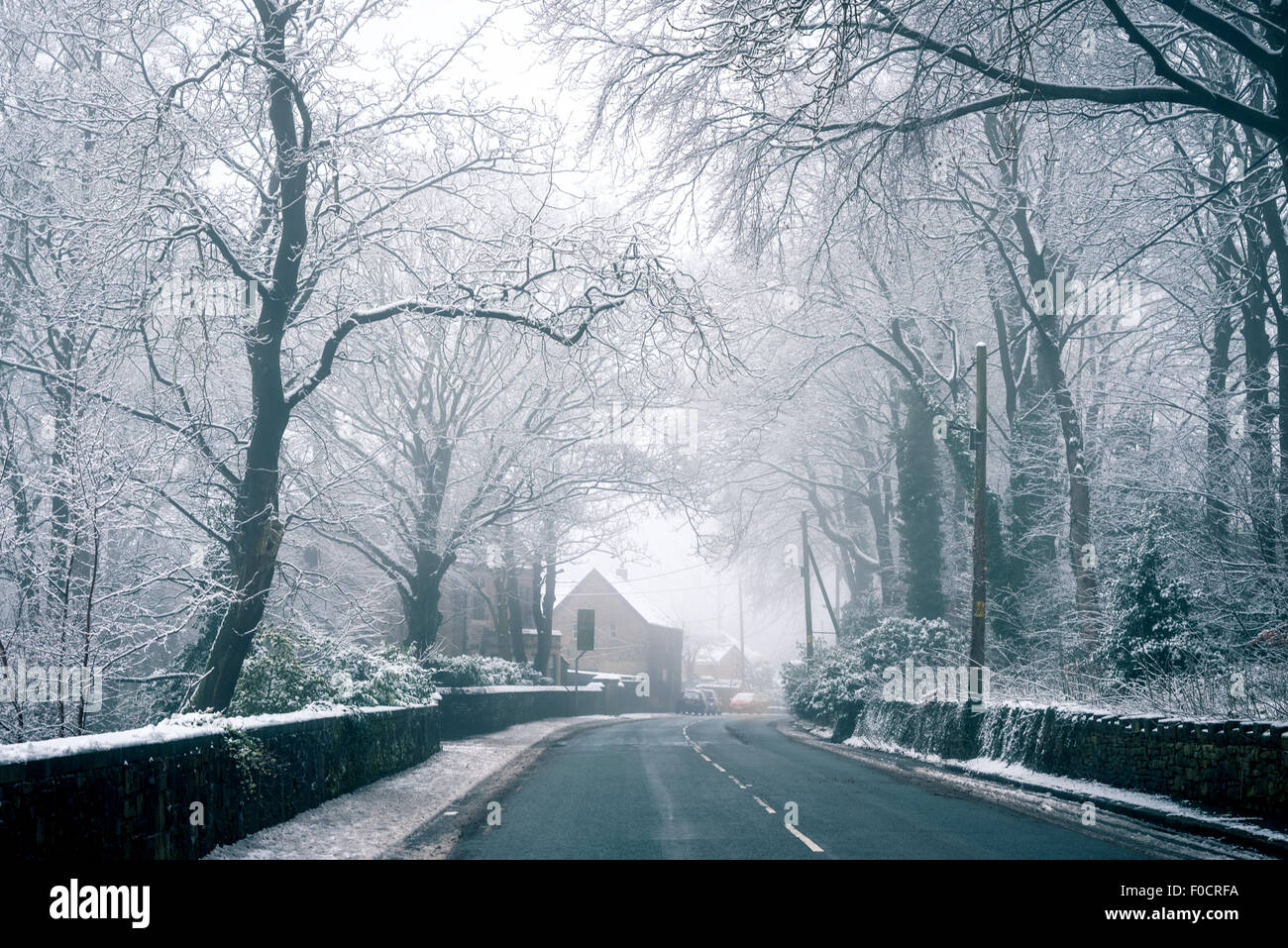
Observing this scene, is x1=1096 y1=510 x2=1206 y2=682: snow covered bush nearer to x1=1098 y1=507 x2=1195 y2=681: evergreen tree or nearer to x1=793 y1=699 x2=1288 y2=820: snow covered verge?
x1=1098 y1=507 x2=1195 y2=681: evergreen tree

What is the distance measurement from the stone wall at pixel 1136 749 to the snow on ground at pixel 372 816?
8.95 metres

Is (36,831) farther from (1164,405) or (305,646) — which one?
(1164,405)

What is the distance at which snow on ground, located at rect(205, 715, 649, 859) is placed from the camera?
32.8 ft

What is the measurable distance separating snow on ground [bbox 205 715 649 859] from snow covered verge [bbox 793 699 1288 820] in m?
8.95

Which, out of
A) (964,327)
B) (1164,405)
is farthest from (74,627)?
(964,327)

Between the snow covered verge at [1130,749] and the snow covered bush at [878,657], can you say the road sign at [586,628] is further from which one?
the snow covered verge at [1130,749]

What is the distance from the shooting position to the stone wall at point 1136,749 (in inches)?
450

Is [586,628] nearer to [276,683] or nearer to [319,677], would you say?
[319,677]

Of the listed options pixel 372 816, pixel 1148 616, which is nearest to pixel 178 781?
pixel 372 816

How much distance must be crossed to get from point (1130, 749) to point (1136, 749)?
0.19 m

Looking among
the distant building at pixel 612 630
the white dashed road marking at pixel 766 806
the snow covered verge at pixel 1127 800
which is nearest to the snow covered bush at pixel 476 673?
the white dashed road marking at pixel 766 806

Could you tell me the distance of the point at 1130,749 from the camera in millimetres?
14781

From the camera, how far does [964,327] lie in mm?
36781

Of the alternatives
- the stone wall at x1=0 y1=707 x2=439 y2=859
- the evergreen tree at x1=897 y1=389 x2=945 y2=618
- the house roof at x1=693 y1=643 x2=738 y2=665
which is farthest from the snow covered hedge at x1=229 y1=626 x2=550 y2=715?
the house roof at x1=693 y1=643 x2=738 y2=665
